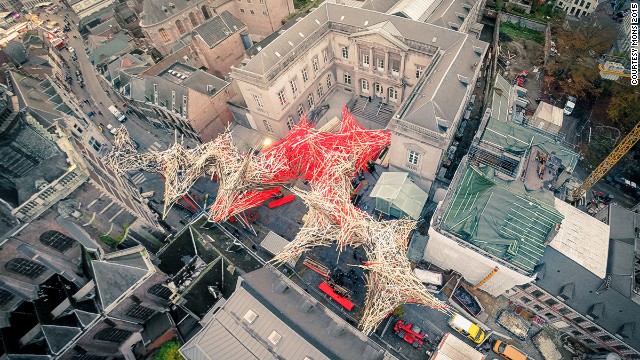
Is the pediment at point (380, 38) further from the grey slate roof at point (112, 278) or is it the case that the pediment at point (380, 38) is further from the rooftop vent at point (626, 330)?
the grey slate roof at point (112, 278)

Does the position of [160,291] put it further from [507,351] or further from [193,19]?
[193,19]

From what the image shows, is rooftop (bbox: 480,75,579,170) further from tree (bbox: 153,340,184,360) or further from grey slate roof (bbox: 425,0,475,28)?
tree (bbox: 153,340,184,360)

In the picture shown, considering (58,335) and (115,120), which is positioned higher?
(58,335)

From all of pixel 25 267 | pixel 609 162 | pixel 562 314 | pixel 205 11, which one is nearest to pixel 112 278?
pixel 25 267

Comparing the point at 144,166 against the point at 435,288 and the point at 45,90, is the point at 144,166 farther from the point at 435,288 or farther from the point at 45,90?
the point at 435,288

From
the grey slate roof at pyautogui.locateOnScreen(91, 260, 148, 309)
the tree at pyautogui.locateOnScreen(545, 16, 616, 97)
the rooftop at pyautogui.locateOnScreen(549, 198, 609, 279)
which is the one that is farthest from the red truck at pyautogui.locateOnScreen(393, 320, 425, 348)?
the tree at pyautogui.locateOnScreen(545, 16, 616, 97)
